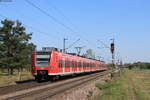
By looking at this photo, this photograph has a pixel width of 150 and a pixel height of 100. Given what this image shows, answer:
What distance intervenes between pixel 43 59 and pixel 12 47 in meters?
30.0

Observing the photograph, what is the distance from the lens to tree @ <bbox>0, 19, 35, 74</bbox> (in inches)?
2181

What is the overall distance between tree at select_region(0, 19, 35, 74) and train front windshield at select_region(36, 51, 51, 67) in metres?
28.2

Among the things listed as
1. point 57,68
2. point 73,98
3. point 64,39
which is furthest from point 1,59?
point 73,98

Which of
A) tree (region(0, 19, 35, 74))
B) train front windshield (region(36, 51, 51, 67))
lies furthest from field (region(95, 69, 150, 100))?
tree (region(0, 19, 35, 74))

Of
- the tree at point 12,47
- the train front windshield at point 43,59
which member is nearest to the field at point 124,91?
the train front windshield at point 43,59

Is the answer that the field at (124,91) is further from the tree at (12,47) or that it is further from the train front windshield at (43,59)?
the tree at (12,47)

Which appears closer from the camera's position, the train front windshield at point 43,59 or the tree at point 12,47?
the train front windshield at point 43,59

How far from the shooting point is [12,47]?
185 feet

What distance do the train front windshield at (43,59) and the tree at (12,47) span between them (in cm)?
2822

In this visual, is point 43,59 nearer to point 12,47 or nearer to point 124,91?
point 124,91

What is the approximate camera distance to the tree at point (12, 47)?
55.4m

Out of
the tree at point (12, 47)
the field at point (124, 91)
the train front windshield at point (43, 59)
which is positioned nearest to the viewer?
the field at point (124, 91)

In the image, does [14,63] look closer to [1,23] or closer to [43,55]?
[1,23]

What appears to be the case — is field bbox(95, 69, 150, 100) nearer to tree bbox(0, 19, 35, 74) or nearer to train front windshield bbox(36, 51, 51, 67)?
train front windshield bbox(36, 51, 51, 67)
